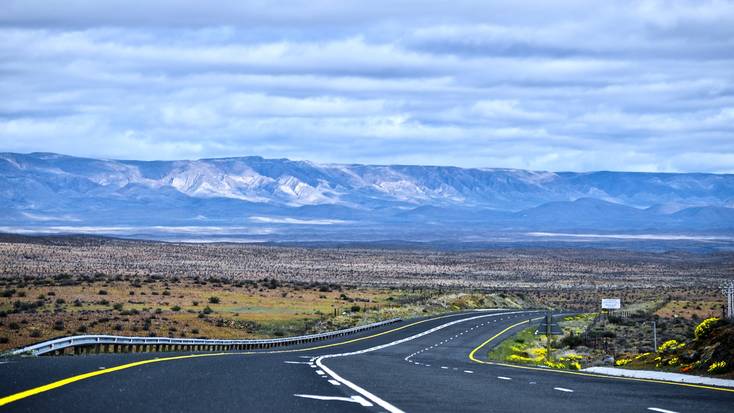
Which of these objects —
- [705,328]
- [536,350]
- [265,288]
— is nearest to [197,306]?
[265,288]

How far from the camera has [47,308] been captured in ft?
206

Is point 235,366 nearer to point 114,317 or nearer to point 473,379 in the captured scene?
point 473,379

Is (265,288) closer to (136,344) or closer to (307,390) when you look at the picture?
(136,344)

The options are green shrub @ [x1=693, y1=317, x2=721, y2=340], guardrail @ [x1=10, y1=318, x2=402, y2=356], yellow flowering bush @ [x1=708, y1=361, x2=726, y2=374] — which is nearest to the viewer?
yellow flowering bush @ [x1=708, y1=361, x2=726, y2=374]

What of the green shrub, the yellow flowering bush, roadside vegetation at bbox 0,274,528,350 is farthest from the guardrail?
the green shrub

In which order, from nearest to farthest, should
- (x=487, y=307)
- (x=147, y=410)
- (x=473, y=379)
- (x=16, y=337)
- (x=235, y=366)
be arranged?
(x=147, y=410)
(x=473, y=379)
(x=235, y=366)
(x=16, y=337)
(x=487, y=307)

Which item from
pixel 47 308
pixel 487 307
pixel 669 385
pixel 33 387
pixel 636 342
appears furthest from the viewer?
pixel 487 307

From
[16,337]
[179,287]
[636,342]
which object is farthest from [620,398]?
[179,287]

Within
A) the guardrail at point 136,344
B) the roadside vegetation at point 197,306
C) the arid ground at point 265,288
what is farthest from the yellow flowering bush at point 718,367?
the roadside vegetation at point 197,306

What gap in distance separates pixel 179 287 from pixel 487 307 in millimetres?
28459

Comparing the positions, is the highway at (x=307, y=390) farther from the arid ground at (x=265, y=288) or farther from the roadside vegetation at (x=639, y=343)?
the arid ground at (x=265, y=288)

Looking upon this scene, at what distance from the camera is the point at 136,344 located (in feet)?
120

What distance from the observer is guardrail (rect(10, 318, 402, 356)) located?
29078 millimetres

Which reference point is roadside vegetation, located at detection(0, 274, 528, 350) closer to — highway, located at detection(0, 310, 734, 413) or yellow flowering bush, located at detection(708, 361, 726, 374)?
highway, located at detection(0, 310, 734, 413)
